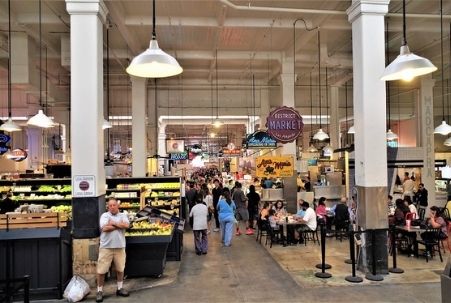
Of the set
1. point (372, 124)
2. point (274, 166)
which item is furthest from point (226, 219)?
point (372, 124)

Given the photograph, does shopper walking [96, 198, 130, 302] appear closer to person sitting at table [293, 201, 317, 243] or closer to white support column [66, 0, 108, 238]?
white support column [66, 0, 108, 238]

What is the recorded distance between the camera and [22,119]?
22.1 metres

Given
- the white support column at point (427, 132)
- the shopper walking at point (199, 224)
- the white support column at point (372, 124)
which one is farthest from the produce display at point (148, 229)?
the white support column at point (427, 132)

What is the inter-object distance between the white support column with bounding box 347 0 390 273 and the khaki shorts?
452 cm

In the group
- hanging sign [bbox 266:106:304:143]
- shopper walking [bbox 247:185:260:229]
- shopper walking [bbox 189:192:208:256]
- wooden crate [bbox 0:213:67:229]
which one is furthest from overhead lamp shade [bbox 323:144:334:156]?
wooden crate [bbox 0:213:67:229]

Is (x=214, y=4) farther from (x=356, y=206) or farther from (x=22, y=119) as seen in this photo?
(x=22, y=119)

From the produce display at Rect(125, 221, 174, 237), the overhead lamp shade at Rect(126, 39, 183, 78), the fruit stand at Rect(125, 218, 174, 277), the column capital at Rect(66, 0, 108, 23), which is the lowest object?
the fruit stand at Rect(125, 218, 174, 277)

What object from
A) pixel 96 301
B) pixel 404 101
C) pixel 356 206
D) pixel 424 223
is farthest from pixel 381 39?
pixel 404 101

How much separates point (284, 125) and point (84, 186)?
4768mm

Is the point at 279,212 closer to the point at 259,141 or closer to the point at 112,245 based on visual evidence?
the point at 259,141

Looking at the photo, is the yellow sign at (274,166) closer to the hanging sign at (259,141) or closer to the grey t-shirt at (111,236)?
the hanging sign at (259,141)

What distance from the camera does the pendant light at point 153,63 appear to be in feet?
13.3

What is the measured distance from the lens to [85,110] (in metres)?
7.09

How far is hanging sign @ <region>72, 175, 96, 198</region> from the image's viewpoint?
7016 millimetres
